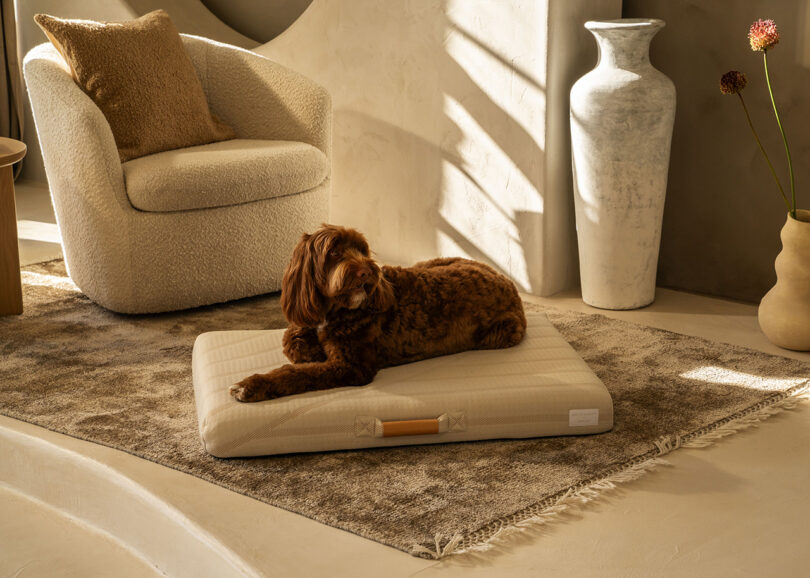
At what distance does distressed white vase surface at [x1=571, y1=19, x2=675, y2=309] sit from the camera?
10.0 ft

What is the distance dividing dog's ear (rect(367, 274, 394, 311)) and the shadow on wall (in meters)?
1.19

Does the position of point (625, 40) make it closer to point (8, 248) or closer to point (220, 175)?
point (220, 175)

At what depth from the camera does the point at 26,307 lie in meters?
3.26

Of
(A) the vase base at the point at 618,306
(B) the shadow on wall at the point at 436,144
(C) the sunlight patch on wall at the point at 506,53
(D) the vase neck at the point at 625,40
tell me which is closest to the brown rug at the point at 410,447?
(A) the vase base at the point at 618,306

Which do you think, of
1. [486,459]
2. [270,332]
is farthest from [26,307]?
[486,459]

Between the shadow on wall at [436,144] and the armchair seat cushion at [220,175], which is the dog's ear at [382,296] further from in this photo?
the shadow on wall at [436,144]

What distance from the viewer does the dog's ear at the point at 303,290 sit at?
2215mm

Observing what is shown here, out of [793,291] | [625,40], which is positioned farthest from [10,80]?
[793,291]

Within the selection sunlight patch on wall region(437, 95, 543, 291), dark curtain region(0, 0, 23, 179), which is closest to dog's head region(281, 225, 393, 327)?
sunlight patch on wall region(437, 95, 543, 291)

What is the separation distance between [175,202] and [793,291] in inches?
72.8

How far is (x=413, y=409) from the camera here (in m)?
2.22

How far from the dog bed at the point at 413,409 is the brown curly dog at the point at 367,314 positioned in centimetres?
5

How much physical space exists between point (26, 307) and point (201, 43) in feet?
3.81

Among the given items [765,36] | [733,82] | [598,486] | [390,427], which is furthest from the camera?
[733,82]
